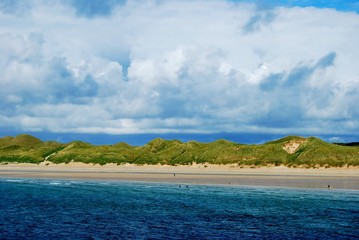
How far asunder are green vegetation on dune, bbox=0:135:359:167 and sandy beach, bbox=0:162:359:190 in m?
1.82

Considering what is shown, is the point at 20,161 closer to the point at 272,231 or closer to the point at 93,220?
the point at 93,220

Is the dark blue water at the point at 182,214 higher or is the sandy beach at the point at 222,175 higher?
the sandy beach at the point at 222,175

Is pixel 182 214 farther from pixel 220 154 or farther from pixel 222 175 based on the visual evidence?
pixel 220 154

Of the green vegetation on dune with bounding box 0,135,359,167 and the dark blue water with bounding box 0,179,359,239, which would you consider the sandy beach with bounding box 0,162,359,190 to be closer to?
the green vegetation on dune with bounding box 0,135,359,167

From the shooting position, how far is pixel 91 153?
13112 cm

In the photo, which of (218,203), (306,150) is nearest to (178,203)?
(218,203)

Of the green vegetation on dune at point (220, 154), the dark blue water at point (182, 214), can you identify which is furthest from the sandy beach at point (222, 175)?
the dark blue water at point (182, 214)

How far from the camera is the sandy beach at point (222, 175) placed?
69.8 metres

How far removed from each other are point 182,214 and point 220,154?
68200mm

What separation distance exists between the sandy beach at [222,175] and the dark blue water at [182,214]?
9797 mm

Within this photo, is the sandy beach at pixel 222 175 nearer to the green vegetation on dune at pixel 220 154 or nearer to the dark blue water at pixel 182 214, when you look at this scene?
the green vegetation on dune at pixel 220 154

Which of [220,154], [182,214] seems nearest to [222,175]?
[220,154]

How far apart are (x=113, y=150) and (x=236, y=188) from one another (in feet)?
241

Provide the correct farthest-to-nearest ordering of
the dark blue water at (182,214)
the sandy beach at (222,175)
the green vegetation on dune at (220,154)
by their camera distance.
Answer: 1. the green vegetation on dune at (220,154)
2. the sandy beach at (222,175)
3. the dark blue water at (182,214)
